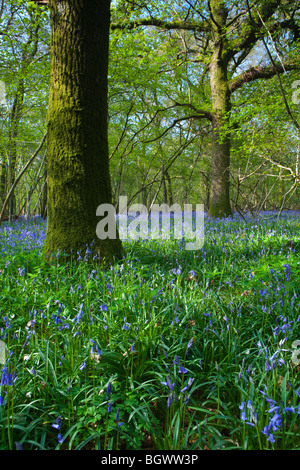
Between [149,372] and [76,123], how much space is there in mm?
2945

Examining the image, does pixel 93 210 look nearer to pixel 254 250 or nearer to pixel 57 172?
pixel 57 172

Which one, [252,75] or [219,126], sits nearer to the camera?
[219,126]

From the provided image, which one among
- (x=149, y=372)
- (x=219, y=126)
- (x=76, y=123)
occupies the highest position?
(x=219, y=126)

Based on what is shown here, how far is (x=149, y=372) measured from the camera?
1.59m

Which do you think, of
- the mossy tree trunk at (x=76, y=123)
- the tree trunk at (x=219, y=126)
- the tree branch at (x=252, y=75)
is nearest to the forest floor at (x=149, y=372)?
the mossy tree trunk at (x=76, y=123)

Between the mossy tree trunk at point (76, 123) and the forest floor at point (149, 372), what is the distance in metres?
0.65

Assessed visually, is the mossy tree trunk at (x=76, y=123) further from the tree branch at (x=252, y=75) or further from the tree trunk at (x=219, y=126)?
the tree branch at (x=252, y=75)

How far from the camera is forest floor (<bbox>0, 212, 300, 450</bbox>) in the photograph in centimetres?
123

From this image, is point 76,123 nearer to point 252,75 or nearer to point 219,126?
point 219,126

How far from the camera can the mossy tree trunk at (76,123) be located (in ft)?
10.7

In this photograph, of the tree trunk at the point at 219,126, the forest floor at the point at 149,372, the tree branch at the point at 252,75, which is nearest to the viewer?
the forest floor at the point at 149,372

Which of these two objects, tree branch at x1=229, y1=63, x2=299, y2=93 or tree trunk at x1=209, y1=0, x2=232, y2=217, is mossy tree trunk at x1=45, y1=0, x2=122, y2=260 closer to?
tree trunk at x1=209, y1=0, x2=232, y2=217

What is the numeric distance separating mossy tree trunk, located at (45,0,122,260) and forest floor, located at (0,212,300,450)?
25.5 inches

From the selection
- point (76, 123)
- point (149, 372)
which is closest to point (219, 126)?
point (76, 123)
